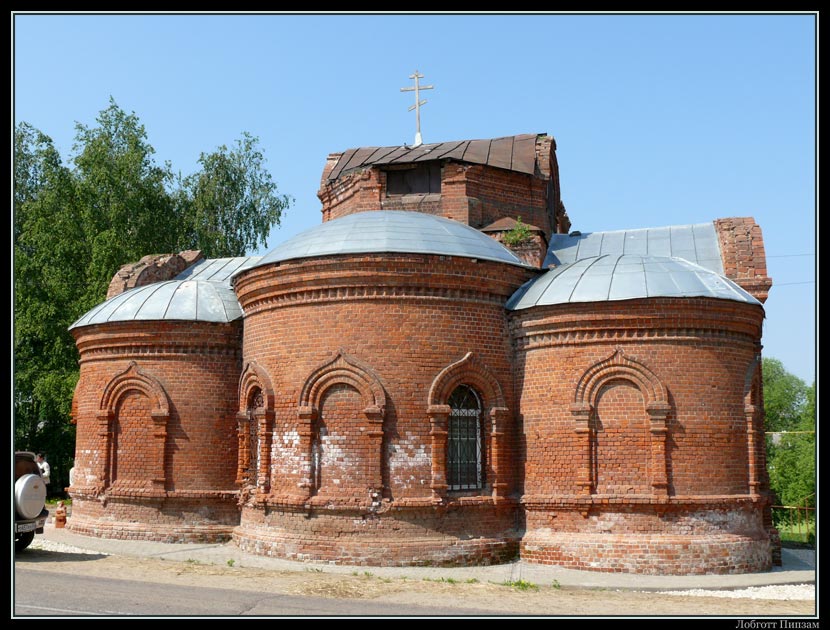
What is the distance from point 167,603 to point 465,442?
5.46 meters

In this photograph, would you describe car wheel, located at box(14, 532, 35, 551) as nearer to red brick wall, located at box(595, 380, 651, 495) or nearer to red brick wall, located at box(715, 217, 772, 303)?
red brick wall, located at box(595, 380, 651, 495)

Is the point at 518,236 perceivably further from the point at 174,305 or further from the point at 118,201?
the point at 118,201

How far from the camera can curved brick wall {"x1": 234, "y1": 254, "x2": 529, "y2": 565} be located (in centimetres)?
1259

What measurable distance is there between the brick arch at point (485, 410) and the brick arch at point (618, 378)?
1.28 metres

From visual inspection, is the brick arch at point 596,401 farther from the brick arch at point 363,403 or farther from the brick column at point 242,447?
the brick column at point 242,447

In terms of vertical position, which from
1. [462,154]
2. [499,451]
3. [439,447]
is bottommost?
[499,451]

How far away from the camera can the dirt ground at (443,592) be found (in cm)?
964

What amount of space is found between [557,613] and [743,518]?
4.75 metres

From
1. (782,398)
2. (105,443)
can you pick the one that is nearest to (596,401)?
(105,443)

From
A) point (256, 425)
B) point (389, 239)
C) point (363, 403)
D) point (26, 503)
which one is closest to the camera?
point (26, 503)

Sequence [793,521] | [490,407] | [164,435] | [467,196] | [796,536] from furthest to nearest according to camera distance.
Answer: [793,521]
[796,536]
[467,196]
[164,435]
[490,407]

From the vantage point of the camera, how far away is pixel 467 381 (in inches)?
517

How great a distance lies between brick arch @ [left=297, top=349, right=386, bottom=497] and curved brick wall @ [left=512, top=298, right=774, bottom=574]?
2392mm

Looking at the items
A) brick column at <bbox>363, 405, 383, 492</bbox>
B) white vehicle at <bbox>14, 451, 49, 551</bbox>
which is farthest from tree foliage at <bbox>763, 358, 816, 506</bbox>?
white vehicle at <bbox>14, 451, 49, 551</bbox>
